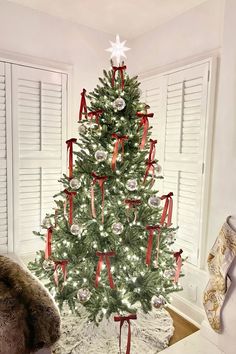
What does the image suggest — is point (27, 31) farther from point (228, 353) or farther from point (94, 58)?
point (228, 353)

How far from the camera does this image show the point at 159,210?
195cm

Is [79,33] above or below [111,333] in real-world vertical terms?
above

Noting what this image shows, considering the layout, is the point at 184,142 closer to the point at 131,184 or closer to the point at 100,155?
the point at 131,184

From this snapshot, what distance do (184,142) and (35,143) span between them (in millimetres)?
1339

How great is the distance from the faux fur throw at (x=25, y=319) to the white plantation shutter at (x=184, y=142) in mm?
1306

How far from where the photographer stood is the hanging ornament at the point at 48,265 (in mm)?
1915

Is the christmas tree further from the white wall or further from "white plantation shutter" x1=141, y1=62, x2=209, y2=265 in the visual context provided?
the white wall

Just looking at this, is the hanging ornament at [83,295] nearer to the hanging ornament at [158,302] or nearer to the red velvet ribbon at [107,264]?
the red velvet ribbon at [107,264]

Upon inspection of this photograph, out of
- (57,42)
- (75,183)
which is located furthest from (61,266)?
(57,42)

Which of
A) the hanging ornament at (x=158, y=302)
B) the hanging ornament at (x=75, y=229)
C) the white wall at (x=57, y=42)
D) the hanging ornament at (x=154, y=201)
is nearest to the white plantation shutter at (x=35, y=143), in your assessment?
the white wall at (x=57, y=42)

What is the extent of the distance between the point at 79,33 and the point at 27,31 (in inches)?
19.7

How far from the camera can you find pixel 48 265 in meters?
1.92

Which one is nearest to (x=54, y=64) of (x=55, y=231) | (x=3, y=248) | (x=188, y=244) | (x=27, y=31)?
(x=27, y=31)

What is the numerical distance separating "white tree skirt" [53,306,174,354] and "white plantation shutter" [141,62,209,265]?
24.0 inches
